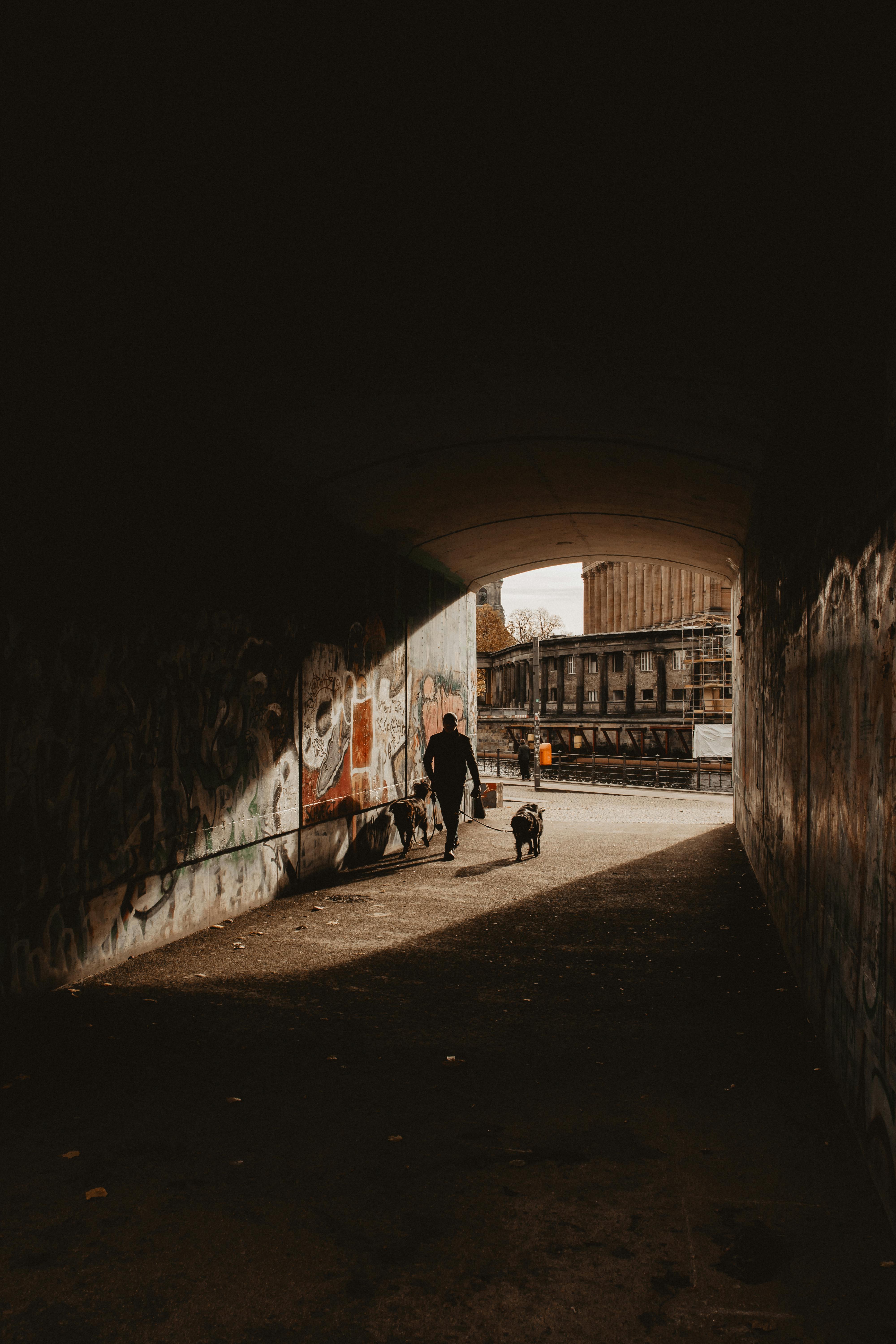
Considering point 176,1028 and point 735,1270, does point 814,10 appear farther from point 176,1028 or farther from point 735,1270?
point 176,1028

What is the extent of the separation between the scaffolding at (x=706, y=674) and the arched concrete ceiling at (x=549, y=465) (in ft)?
143

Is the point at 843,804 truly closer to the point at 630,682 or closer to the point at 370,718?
the point at 370,718

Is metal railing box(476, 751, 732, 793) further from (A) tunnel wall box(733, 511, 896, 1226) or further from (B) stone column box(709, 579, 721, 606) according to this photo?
(B) stone column box(709, 579, 721, 606)

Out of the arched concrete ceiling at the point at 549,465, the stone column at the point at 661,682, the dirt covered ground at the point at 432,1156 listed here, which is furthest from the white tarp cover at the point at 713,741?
the stone column at the point at 661,682

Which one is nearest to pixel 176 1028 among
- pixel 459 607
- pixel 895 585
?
pixel 895 585

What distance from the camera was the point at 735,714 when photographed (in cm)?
1558

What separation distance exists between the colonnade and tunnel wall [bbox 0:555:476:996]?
199ft

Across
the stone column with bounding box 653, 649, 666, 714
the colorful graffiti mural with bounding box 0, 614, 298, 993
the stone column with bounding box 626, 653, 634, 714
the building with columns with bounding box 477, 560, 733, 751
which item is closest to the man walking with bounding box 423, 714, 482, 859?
the colorful graffiti mural with bounding box 0, 614, 298, 993

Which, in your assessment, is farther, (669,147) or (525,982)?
(525,982)

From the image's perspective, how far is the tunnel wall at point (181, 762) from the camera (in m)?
5.91

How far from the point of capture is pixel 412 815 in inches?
493

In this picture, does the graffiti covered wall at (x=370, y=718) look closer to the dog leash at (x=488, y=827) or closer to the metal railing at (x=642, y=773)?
the dog leash at (x=488, y=827)

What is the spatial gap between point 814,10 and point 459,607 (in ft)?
42.7

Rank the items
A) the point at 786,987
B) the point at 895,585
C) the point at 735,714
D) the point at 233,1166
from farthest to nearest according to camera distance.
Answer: the point at 735,714 < the point at 786,987 < the point at 233,1166 < the point at 895,585
